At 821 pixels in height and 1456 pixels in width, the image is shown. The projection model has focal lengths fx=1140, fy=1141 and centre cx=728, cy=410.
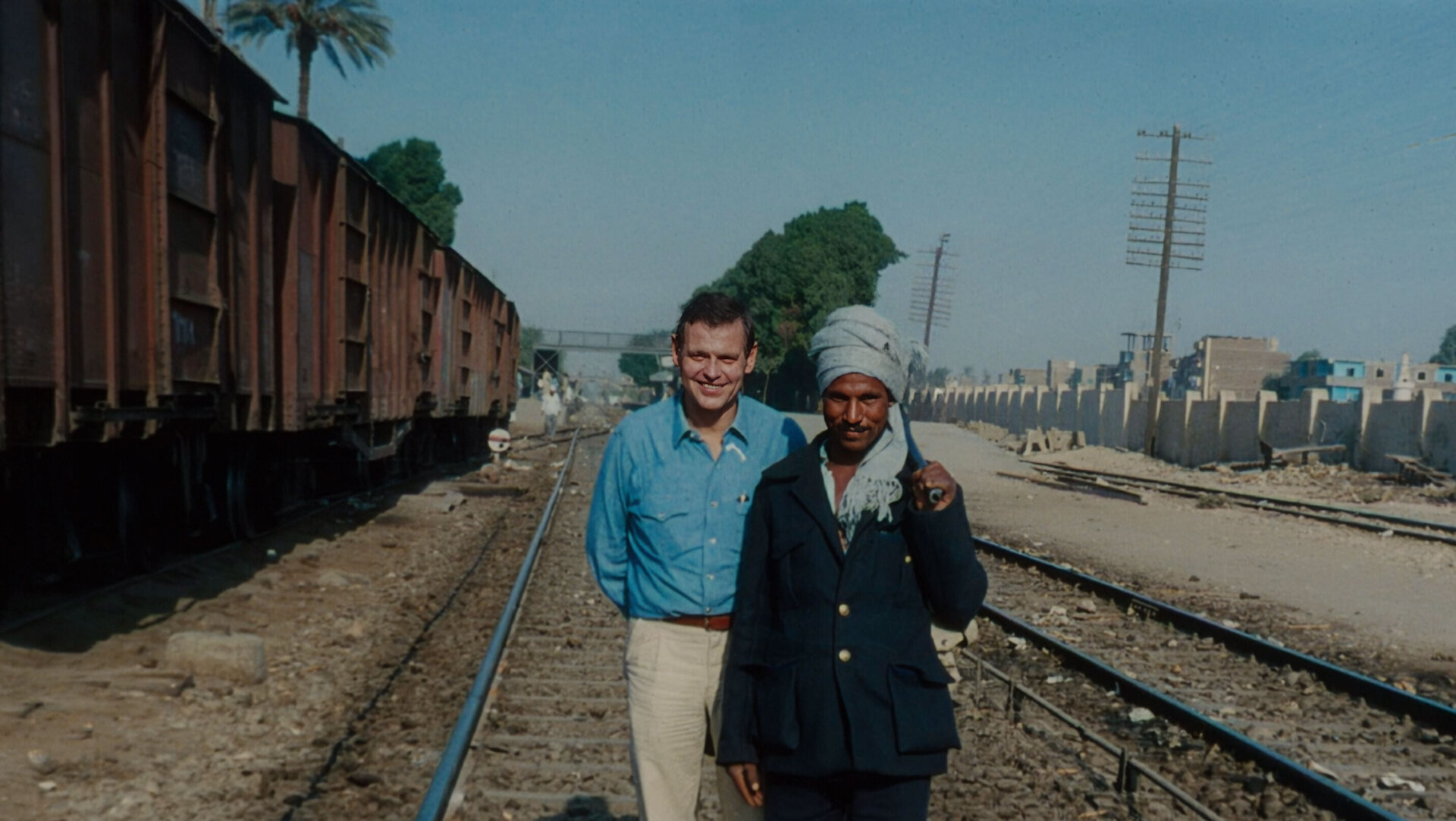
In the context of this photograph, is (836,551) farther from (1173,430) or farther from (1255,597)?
(1173,430)

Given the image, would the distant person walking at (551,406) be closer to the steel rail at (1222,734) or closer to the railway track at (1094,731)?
the railway track at (1094,731)

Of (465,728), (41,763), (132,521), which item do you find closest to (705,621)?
(465,728)

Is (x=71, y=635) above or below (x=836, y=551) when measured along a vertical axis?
below

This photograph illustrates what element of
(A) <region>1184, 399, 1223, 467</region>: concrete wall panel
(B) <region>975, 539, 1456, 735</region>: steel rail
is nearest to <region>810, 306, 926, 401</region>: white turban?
(B) <region>975, 539, 1456, 735</region>: steel rail

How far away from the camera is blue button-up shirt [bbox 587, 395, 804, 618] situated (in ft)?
9.61

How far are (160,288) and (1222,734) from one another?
694cm

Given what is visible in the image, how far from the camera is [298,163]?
1072cm

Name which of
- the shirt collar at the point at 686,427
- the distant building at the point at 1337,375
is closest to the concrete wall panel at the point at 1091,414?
the shirt collar at the point at 686,427

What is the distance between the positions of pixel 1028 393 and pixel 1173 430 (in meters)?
16.1

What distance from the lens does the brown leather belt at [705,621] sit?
294cm

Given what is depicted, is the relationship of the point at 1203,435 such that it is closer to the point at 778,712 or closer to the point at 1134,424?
the point at 1134,424

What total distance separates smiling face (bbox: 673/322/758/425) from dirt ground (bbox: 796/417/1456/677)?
24.0ft

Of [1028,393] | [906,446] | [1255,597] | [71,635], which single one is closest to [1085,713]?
[906,446]

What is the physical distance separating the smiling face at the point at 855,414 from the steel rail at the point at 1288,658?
17.7 ft
